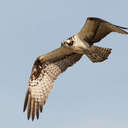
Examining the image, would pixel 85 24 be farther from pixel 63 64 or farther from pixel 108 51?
pixel 63 64

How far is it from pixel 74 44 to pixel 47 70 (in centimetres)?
193

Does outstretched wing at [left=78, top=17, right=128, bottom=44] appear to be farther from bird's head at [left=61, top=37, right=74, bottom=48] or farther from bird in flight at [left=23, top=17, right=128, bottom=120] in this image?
bird's head at [left=61, top=37, right=74, bottom=48]

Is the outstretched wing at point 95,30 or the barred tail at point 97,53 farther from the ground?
the outstretched wing at point 95,30

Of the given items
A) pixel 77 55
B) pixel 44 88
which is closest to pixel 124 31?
pixel 77 55

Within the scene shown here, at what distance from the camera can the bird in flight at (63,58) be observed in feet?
47.6

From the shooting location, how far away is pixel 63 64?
52.3ft

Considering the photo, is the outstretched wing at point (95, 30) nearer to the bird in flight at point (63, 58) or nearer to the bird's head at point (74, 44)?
the bird in flight at point (63, 58)

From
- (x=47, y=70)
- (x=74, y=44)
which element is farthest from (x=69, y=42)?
(x=47, y=70)

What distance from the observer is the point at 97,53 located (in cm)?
1466

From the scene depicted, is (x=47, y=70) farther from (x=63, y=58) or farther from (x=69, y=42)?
(x=69, y=42)

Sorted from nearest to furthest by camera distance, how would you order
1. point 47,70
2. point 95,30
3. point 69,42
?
point 69,42 < point 95,30 < point 47,70

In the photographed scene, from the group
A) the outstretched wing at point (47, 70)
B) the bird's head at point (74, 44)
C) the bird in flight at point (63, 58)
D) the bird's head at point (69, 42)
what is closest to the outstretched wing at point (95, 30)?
the bird in flight at point (63, 58)

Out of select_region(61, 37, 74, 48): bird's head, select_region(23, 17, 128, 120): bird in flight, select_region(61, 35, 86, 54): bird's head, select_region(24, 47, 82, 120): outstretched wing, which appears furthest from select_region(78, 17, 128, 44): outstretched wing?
select_region(24, 47, 82, 120): outstretched wing

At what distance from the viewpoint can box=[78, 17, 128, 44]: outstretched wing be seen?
45.5ft
